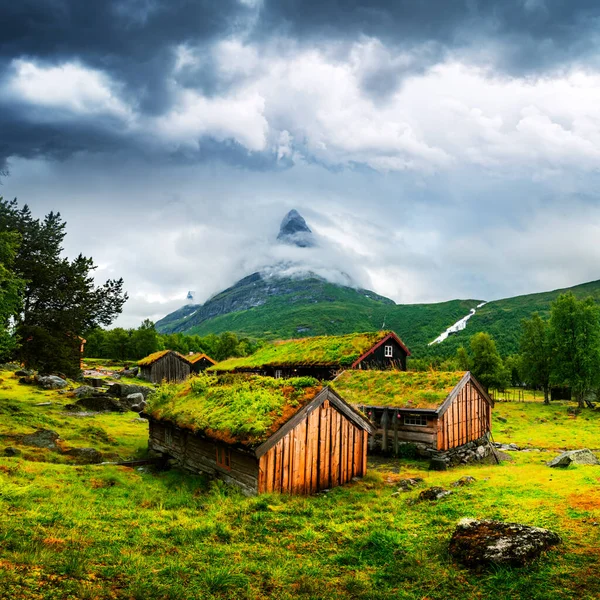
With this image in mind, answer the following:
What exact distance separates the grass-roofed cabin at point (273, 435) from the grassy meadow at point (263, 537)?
2.85 ft

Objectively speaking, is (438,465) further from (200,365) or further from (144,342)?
(144,342)

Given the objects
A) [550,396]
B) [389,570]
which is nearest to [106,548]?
[389,570]

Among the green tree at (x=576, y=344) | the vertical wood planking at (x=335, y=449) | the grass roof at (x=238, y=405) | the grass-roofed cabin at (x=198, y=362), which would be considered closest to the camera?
the grass roof at (x=238, y=405)

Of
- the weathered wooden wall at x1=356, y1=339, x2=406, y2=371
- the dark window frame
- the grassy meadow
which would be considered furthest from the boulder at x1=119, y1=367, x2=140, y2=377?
the grassy meadow

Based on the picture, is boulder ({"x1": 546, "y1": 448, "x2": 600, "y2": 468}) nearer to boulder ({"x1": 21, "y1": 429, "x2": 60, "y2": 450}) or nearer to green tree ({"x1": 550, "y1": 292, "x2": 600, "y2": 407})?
boulder ({"x1": 21, "y1": 429, "x2": 60, "y2": 450})

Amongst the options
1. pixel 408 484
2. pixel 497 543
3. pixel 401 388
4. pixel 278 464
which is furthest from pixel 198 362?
pixel 497 543

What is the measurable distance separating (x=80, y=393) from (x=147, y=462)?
79.9 ft

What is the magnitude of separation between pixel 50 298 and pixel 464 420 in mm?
31933

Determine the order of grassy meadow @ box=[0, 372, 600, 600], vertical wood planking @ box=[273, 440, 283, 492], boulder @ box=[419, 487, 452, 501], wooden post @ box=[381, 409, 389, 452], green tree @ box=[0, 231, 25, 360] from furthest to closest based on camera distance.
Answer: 1. wooden post @ box=[381, 409, 389, 452]
2. green tree @ box=[0, 231, 25, 360]
3. vertical wood planking @ box=[273, 440, 283, 492]
4. boulder @ box=[419, 487, 452, 501]
5. grassy meadow @ box=[0, 372, 600, 600]

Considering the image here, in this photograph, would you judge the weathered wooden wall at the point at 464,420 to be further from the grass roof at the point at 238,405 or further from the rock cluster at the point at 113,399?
the rock cluster at the point at 113,399

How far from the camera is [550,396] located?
257ft

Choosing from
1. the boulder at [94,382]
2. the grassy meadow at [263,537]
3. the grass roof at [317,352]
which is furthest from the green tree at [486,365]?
the boulder at [94,382]

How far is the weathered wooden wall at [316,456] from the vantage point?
15.5m

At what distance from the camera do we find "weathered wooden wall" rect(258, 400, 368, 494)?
15469 mm
